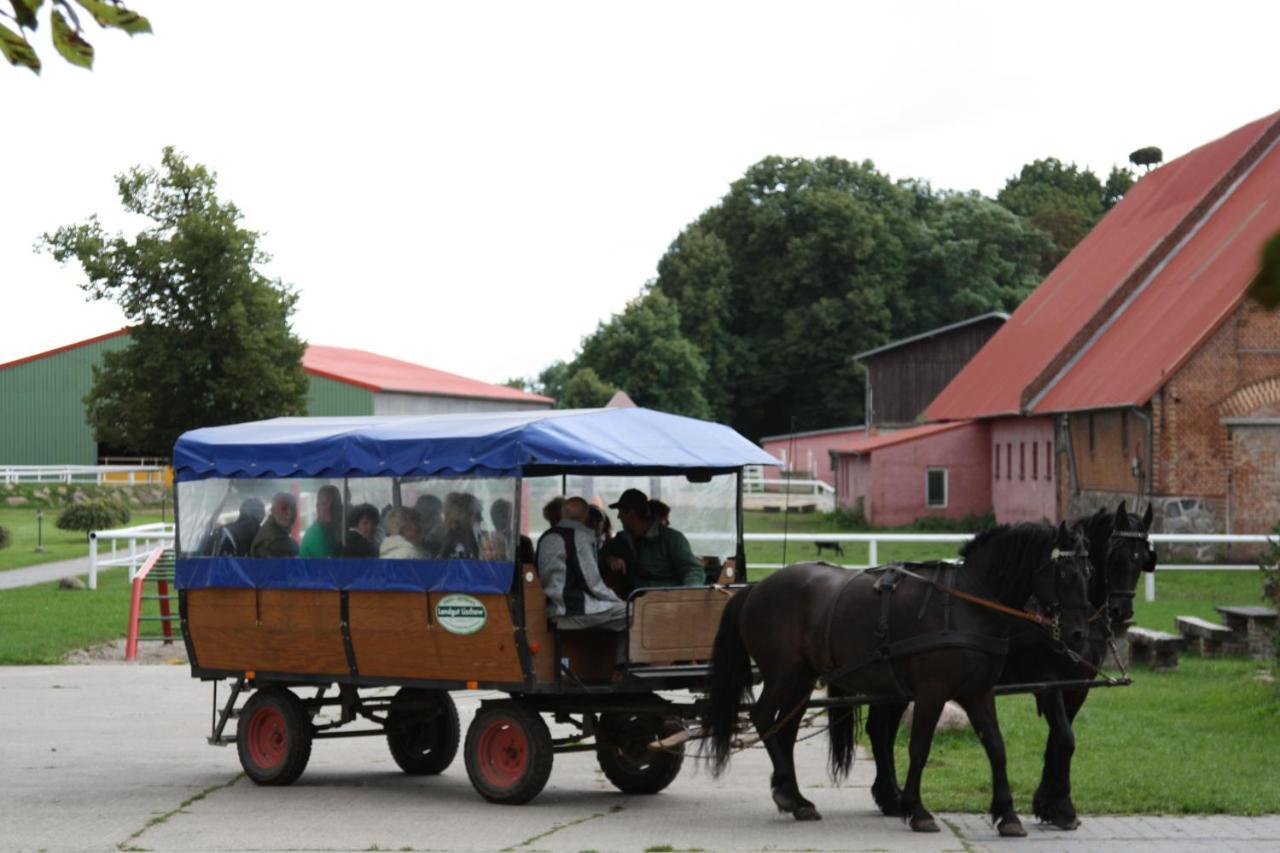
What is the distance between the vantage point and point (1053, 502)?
45906 mm

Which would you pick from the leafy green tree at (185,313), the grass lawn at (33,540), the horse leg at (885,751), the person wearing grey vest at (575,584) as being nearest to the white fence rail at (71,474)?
the grass lawn at (33,540)

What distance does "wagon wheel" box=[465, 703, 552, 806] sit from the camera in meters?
12.1

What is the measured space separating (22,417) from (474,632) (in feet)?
Result: 229

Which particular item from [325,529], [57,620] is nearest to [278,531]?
[325,529]

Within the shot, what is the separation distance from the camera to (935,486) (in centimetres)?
5581

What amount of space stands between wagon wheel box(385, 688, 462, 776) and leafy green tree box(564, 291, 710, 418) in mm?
69605

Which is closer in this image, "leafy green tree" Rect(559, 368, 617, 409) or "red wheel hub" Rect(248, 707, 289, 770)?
"red wheel hub" Rect(248, 707, 289, 770)

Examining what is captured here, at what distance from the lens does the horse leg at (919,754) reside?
1095 cm

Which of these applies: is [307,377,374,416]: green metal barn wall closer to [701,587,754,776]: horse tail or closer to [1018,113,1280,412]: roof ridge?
[1018,113,1280,412]: roof ridge

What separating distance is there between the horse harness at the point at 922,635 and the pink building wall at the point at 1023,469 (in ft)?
114

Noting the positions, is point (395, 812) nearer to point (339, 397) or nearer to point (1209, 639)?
point (1209, 639)

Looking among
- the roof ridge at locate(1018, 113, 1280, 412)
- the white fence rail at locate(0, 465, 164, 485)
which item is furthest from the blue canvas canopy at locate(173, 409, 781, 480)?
the white fence rail at locate(0, 465, 164, 485)

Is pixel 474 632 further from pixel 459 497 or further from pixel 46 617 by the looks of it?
pixel 46 617

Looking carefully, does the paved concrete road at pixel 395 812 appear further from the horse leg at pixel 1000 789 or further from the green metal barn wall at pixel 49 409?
the green metal barn wall at pixel 49 409
